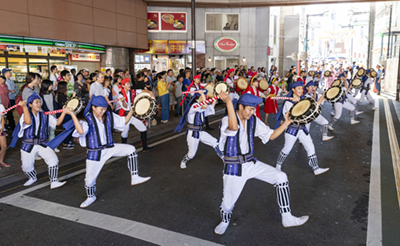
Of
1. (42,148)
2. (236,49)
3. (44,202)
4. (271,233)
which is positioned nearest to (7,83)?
(42,148)

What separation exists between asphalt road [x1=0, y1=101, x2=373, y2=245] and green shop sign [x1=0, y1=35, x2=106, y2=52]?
34.6ft

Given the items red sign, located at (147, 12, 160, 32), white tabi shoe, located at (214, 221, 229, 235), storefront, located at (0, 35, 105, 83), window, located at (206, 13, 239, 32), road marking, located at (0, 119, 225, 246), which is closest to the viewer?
road marking, located at (0, 119, 225, 246)

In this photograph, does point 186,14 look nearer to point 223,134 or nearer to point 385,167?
point 385,167

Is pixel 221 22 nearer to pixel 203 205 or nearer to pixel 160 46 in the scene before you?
pixel 160 46

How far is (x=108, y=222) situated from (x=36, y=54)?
1451cm

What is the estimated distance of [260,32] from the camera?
1068 inches

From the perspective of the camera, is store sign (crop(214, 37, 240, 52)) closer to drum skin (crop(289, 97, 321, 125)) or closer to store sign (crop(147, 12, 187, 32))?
store sign (crop(147, 12, 187, 32))

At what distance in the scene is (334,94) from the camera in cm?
680

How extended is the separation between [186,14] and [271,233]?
24.2 metres

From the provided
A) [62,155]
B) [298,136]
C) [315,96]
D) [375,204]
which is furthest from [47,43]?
[375,204]

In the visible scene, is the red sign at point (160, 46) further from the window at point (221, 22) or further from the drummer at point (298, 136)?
the drummer at point (298, 136)

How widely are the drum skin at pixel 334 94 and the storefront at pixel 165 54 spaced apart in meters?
19.6

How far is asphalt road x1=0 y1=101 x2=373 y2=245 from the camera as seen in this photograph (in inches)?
155

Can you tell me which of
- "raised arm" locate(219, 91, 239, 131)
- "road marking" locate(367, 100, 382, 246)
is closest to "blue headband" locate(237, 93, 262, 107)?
"raised arm" locate(219, 91, 239, 131)
